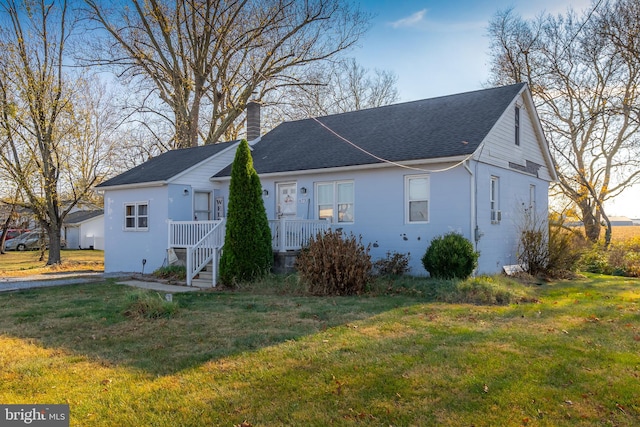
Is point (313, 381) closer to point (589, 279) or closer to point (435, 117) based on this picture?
point (435, 117)

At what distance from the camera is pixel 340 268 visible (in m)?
10.4

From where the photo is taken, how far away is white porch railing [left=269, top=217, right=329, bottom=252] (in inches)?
518

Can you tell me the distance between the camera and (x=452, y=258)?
436 inches

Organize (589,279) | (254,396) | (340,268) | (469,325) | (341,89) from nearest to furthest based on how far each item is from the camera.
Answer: (254,396), (469,325), (340,268), (589,279), (341,89)

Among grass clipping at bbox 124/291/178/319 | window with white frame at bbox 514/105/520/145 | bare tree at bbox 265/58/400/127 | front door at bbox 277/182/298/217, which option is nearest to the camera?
grass clipping at bbox 124/291/178/319

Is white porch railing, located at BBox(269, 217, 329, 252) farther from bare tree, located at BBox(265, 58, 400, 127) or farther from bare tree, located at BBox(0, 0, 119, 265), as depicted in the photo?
bare tree, located at BBox(265, 58, 400, 127)

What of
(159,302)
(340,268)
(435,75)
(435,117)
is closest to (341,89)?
(435,75)

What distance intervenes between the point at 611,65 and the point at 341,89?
51.3 ft

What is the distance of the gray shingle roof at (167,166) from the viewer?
53.3 feet

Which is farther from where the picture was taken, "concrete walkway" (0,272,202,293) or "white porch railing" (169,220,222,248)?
"white porch railing" (169,220,222,248)

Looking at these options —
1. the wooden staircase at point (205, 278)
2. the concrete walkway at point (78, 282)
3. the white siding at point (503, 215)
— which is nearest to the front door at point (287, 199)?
the wooden staircase at point (205, 278)

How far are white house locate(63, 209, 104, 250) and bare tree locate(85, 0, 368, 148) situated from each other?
17.4 metres

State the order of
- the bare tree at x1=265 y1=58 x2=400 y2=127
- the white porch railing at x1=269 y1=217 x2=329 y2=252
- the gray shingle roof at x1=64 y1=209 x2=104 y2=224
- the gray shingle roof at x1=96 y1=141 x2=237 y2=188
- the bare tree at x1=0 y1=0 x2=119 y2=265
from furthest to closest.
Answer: the gray shingle roof at x1=64 y1=209 x2=104 y2=224, the bare tree at x1=265 y1=58 x2=400 y2=127, the bare tree at x1=0 y1=0 x2=119 y2=265, the gray shingle roof at x1=96 y1=141 x2=237 y2=188, the white porch railing at x1=269 y1=217 x2=329 y2=252

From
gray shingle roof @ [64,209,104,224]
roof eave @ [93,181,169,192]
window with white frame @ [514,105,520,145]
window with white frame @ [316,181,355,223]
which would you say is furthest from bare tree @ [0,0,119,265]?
gray shingle roof @ [64,209,104,224]
